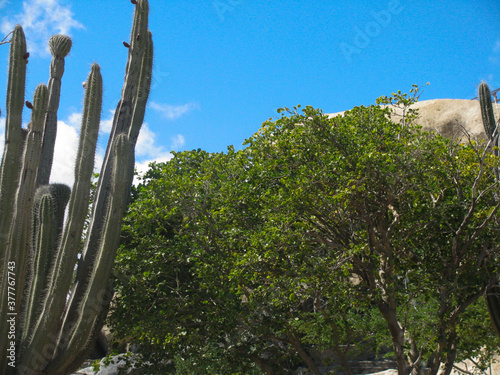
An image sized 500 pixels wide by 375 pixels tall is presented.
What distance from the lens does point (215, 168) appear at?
31.9ft

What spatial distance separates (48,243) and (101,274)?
1168 millimetres

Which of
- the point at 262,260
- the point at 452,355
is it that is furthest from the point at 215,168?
the point at 452,355

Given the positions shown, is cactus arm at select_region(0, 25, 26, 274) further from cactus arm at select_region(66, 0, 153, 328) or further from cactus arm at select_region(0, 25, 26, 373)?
cactus arm at select_region(66, 0, 153, 328)

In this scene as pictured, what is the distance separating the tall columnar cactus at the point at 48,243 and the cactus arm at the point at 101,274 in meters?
0.02

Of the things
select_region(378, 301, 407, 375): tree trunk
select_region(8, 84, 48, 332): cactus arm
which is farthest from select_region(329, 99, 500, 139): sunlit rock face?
select_region(8, 84, 48, 332): cactus arm

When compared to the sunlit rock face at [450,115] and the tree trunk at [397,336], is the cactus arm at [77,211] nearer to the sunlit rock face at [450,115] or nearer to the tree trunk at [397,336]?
the tree trunk at [397,336]

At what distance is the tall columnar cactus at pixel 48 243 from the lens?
7.30m

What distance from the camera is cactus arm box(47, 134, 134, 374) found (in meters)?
7.70

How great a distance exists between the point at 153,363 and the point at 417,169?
688cm

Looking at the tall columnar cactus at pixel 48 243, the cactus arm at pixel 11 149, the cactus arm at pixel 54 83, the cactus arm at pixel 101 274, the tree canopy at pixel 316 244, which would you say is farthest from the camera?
the cactus arm at pixel 54 83

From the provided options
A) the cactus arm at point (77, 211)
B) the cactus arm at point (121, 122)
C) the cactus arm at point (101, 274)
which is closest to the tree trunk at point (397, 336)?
the cactus arm at point (101, 274)

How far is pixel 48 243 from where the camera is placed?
8102 mm

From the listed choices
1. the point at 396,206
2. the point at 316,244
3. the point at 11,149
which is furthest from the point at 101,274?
the point at 396,206

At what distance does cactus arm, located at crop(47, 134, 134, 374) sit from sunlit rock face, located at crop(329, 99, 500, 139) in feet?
58.0
